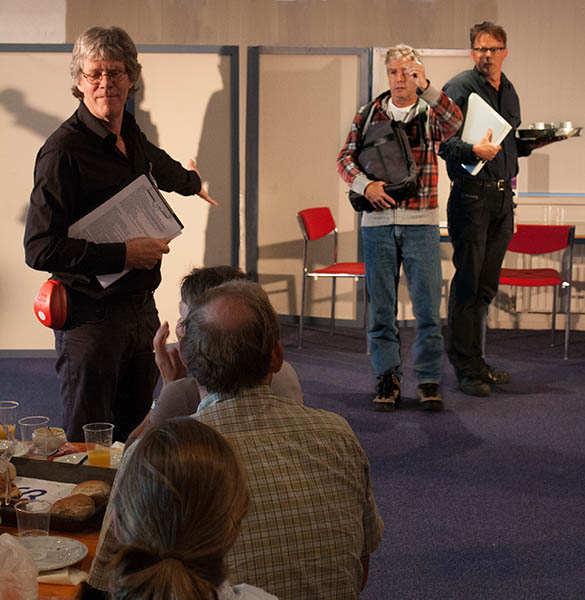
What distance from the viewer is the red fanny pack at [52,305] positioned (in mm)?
2340

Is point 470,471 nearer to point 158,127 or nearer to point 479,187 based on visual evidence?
point 479,187

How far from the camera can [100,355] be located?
2414 mm

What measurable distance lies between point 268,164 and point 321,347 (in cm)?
159

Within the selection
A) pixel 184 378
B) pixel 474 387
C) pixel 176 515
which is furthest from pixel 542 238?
pixel 176 515

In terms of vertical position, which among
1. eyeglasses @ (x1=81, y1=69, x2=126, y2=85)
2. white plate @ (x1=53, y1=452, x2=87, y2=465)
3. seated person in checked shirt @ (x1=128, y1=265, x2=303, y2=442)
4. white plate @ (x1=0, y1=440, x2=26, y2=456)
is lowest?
white plate @ (x1=53, y1=452, x2=87, y2=465)

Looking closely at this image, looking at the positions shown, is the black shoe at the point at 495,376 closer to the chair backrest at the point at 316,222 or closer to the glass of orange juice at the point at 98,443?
the chair backrest at the point at 316,222

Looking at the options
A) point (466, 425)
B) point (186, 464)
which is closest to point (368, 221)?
point (466, 425)

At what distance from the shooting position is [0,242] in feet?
17.2

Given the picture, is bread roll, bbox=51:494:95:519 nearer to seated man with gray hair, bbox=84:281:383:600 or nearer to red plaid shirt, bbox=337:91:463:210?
seated man with gray hair, bbox=84:281:383:600

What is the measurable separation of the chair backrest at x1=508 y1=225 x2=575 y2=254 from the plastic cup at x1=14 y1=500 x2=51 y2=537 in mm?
4688

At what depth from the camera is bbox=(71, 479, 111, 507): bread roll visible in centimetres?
154

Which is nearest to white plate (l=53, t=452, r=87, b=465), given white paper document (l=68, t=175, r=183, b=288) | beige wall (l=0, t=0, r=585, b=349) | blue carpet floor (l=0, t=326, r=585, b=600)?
white paper document (l=68, t=175, r=183, b=288)

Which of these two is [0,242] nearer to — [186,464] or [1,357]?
[1,357]

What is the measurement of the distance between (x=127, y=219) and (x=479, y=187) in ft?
7.95
